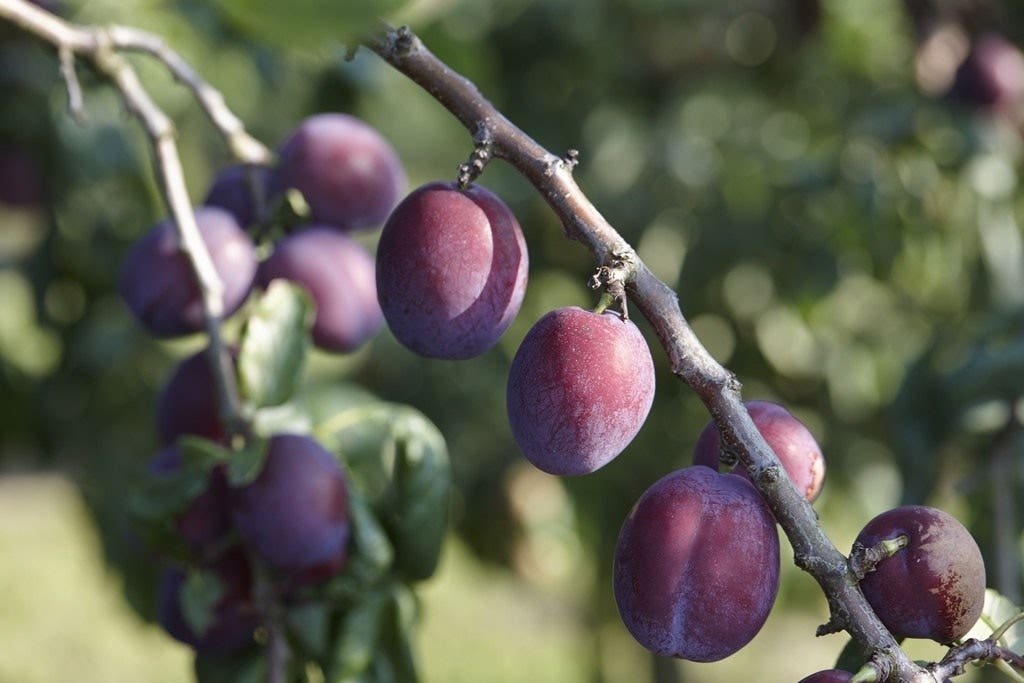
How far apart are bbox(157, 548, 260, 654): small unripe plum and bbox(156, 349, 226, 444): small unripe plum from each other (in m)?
0.13

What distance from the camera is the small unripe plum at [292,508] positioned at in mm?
950

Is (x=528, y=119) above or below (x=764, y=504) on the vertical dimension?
above

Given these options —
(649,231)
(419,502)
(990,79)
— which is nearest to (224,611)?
A: (419,502)

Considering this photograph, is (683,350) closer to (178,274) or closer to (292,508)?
(292,508)

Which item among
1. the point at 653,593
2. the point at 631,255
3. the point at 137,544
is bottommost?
the point at 137,544

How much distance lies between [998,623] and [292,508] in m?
0.54

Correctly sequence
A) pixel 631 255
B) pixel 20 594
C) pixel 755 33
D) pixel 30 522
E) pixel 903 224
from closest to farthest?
pixel 631 255, pixel 903 224, pixel 755 33, pixel 20 594, pixel 30 522

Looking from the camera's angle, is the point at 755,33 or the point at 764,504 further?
the point at 755,33

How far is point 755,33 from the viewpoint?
2.71 m

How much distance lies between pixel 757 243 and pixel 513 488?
0.81 m

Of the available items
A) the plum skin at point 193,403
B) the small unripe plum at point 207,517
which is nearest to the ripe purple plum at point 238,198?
the plum skin at point 193,403

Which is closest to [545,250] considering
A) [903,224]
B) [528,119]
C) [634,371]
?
[528,119]

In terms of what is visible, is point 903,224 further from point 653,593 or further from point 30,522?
point 30,522

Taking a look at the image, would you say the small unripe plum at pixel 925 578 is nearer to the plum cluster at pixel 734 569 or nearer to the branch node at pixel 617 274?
the plum cluster at pixel 734 569
